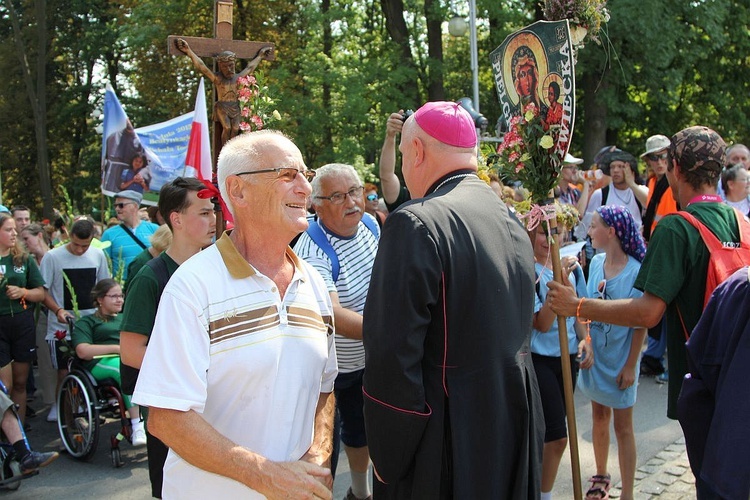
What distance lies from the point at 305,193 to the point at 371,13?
24.2 m

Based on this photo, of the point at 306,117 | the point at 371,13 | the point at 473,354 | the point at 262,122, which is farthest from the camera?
the point at 371,13

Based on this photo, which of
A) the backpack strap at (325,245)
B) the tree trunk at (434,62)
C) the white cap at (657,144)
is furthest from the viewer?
the tree trunk at (434,62)

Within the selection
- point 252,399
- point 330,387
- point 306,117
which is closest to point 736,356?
point 330,387

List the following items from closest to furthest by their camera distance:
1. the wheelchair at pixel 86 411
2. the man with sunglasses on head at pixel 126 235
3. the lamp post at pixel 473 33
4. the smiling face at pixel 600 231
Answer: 1. the smiling face at pixel 600 231
2. the wheelchair at pixel 86 411
3. the man with sunglasses on head at pixel 126 235
4. the lamp post at pixel 473 33

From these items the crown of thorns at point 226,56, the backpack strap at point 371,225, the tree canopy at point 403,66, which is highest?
the tree canopy at point 403,66

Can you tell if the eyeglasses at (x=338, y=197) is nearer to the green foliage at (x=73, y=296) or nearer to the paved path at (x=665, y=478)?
the paved path at (x=665, y=478)

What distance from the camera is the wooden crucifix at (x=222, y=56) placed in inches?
187

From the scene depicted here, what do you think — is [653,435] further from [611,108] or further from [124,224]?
[611,108]

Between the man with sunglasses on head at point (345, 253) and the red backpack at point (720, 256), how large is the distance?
176 cm

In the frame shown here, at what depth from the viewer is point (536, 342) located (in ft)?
14.5

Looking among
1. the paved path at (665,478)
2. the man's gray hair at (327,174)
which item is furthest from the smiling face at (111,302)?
the paved path at (665,478)

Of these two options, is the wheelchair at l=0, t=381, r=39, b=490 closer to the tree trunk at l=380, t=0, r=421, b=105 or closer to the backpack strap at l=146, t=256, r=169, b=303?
the backpack strap at l=146, t=256, r=169, b=303

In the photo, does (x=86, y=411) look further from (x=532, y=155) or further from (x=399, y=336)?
(x=399, y=336)

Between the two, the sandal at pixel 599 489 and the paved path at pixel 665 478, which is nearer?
the sandal at pixel 599 489
